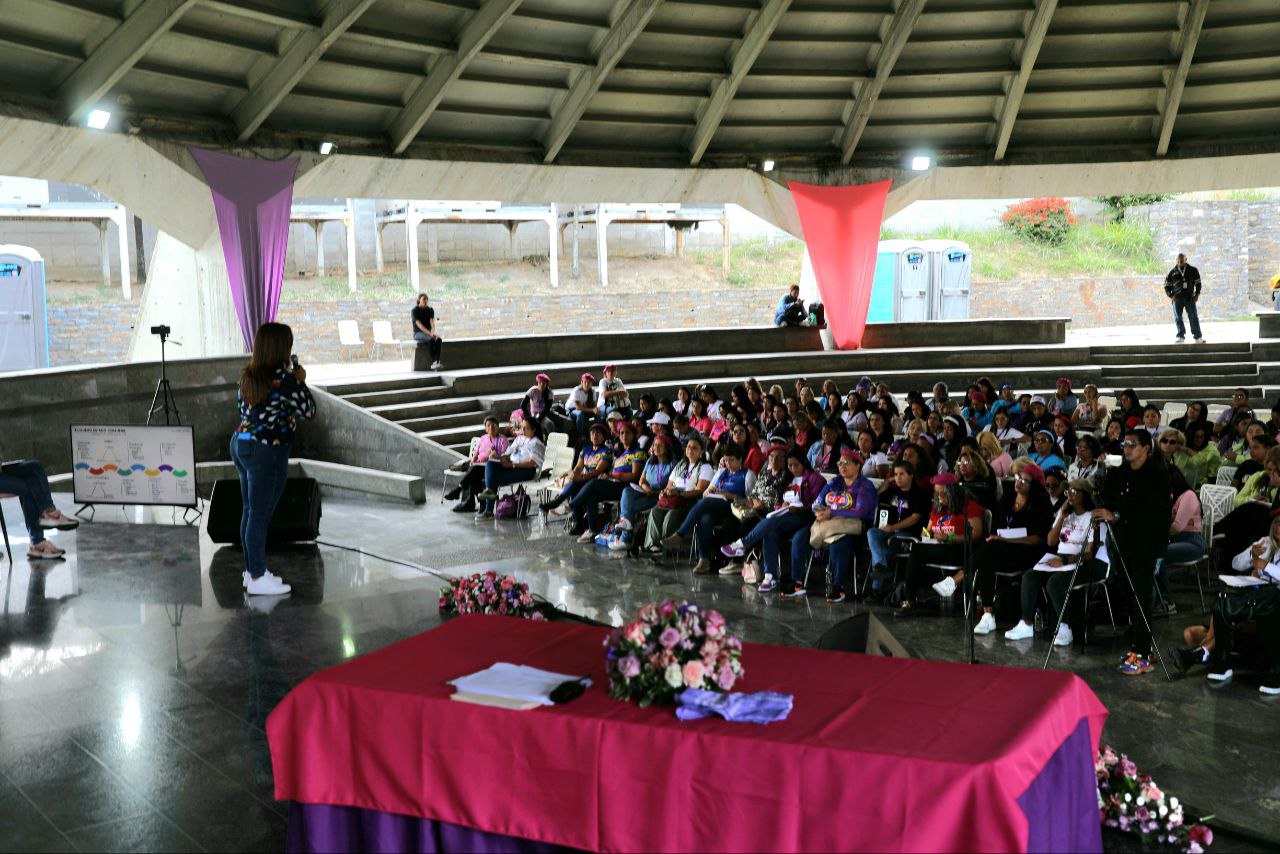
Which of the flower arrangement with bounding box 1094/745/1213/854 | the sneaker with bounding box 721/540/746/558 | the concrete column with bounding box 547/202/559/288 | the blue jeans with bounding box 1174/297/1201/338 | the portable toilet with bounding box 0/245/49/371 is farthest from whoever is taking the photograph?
the concrete column with bounding box 547/202/559/288

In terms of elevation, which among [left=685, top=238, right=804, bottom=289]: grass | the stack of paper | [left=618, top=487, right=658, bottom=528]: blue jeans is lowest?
[left=618, top=487, right=658, bottom=528]: blue jeans

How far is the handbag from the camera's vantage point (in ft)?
34.9

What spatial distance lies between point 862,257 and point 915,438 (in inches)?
338

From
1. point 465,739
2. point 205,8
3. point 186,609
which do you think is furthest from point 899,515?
point 205,8

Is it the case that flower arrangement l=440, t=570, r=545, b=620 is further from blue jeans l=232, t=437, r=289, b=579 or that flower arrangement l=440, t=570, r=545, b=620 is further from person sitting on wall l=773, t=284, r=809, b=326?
person sitting on wall l=773, t=284, r=809, b=326

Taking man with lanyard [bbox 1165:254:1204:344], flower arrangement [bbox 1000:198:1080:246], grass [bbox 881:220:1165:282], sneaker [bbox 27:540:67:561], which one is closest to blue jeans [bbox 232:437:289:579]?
sneaker [bbox 27:540:67:561]

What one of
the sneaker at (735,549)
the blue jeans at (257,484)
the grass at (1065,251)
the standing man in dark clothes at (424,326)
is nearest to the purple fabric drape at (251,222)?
the standing man in dark clothes at (424,326)

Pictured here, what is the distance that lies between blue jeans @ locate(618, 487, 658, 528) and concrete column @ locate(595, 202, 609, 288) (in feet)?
55.7

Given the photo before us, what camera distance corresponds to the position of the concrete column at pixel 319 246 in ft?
88.6

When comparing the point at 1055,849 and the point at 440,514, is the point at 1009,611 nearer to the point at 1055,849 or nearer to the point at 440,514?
the point at 1055,849

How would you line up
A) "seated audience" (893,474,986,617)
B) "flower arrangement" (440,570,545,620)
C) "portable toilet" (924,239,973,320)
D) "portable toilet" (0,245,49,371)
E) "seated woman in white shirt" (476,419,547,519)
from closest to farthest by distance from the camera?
"flower arrangement" (440,570,545,620)
"seated audience" (893,474,986,617)
"seated woman in white shirt" (476,419,547,519)
"portable toilet" (0,245,49,371)
"portable toilet" (924,239,973,320)

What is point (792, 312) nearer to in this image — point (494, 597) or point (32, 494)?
point (32, 494)

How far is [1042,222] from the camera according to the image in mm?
32375

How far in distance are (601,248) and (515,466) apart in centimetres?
1739
